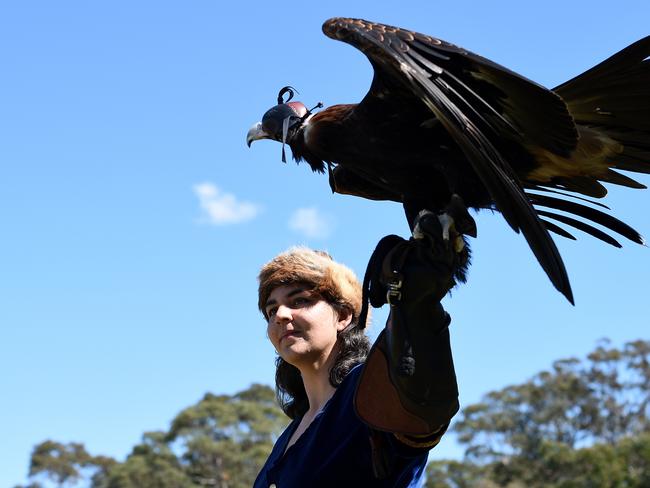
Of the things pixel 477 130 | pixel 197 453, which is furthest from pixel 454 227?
pixel 197 453

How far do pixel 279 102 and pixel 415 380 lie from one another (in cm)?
185

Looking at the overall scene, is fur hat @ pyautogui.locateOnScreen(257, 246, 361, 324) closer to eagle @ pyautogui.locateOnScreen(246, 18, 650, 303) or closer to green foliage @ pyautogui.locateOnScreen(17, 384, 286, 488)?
eagle @ pyautogui.locateOnScreen(246, 18, 650, 303)

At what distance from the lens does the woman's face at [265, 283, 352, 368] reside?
3320mm

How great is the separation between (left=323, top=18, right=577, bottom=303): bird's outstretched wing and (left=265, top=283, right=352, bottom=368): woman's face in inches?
29.3

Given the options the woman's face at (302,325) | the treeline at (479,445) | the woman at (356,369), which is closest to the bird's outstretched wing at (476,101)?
the woman at (356,369)

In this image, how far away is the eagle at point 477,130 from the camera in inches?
120

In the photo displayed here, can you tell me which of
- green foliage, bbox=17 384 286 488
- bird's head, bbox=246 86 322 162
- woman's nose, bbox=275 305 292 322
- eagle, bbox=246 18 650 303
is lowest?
woman's nose, bbox=275 305 292 322

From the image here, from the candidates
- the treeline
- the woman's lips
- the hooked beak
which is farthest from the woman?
the treeline

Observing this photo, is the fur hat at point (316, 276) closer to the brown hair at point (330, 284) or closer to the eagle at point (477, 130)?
the brown hair at point (330, 284)

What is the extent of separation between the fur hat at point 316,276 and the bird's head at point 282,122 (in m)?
0.62

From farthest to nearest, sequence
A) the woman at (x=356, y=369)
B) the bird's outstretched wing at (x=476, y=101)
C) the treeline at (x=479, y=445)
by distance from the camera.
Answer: the treeline at (x=479, y=445), the bird's outstretched wing at (x=476, y=101), the woman at (x=356, y=369)

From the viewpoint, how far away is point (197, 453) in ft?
85.0

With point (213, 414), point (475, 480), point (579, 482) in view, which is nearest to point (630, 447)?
point (579, 482)

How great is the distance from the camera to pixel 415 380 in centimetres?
266
